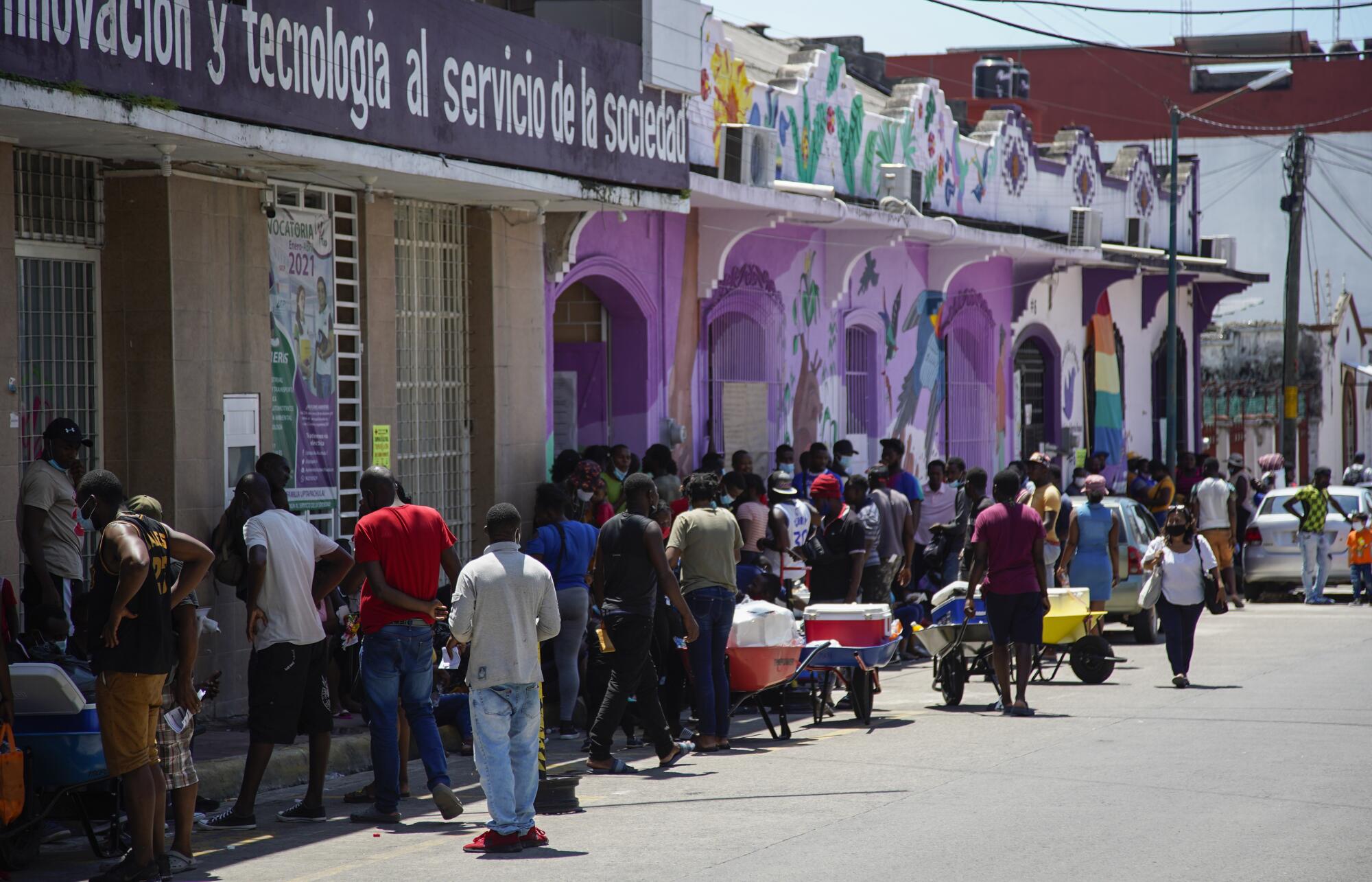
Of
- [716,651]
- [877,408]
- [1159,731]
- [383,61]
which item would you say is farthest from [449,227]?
[877,408]

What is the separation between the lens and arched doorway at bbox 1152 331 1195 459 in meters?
33.1

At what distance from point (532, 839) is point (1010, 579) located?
5.51 metres

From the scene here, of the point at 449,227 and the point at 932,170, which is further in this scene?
the point at 932,170

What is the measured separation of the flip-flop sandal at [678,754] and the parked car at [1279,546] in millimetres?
13619

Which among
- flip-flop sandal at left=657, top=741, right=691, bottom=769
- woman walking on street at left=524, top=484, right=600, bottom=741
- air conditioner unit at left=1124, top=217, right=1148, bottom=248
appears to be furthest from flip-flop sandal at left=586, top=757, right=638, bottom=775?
air conditioner unit at left=1124, top=217, right=1148, bottom=248

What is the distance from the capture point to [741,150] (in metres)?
17.6

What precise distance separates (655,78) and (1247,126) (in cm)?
3686

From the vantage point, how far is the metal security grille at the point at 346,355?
13289 mm

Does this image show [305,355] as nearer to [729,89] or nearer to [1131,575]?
[729,89]

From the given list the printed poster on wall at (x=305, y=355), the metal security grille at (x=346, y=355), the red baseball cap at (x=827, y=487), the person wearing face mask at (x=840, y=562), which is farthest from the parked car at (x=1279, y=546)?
the printed poster on wall at (x=305, y=355)

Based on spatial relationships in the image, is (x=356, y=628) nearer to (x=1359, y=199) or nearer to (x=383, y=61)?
(x=383, y=61)

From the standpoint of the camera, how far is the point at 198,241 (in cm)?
1153

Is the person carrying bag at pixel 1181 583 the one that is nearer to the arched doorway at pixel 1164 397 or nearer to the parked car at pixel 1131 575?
the parked car at pixel 1131 575

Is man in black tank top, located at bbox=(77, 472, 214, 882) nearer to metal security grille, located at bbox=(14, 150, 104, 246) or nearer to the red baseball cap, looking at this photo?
metal security grille, located at bbox=(14, 150, 104, 246)
